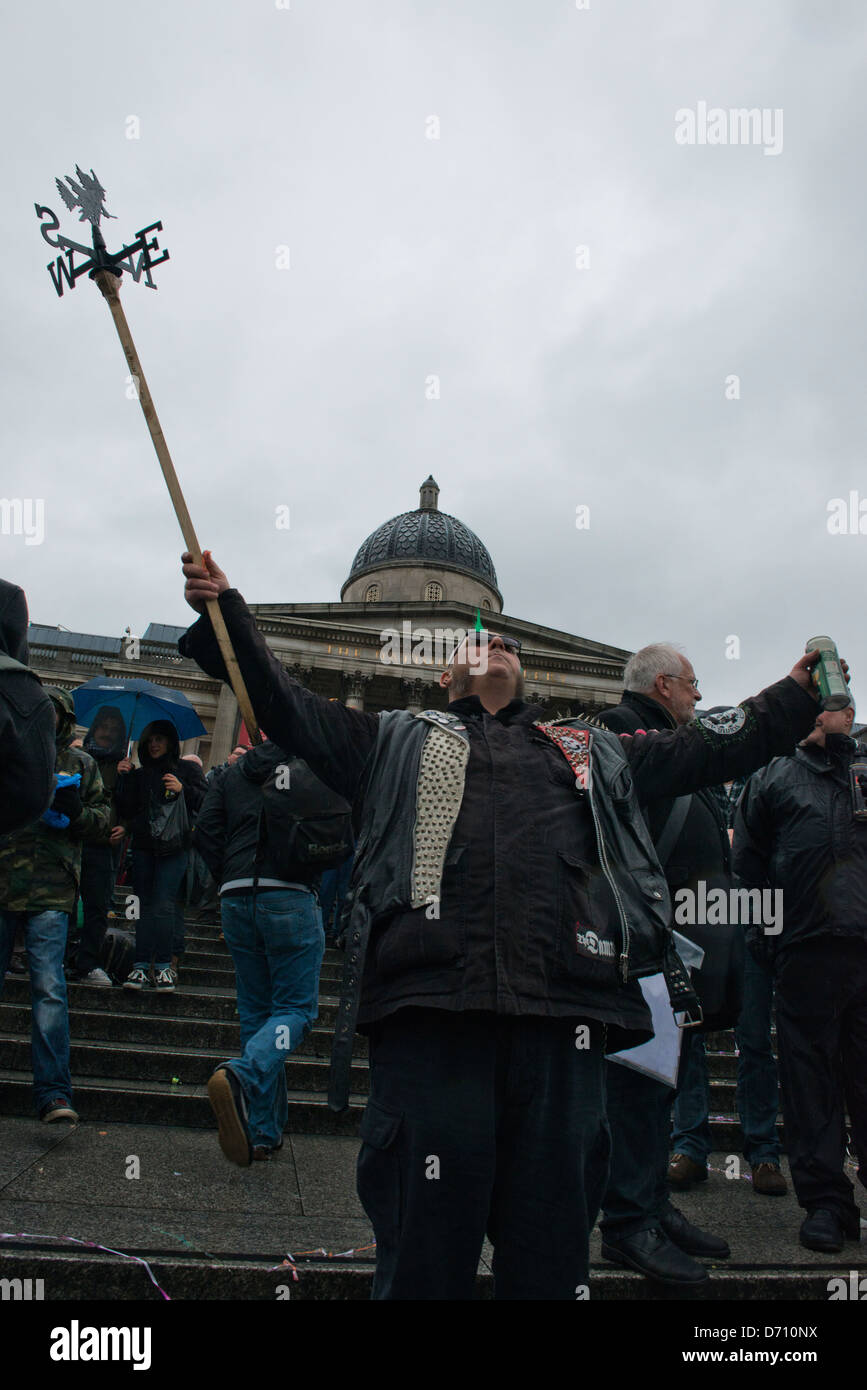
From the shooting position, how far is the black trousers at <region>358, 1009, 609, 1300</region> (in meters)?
2.15

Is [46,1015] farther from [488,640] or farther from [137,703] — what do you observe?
[137,703]

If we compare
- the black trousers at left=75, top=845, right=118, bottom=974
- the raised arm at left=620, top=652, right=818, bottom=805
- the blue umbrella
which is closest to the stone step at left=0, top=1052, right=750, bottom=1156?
the black trousers at left=75, top=845, right=118, bottom=974

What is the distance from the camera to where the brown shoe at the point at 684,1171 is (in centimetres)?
465

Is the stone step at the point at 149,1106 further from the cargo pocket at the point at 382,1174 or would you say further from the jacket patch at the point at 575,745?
the jacket patch at the point at 575,745

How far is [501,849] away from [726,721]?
38.1 inches

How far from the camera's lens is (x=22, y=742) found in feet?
7.73

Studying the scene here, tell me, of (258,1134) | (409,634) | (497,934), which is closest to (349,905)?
(497,934)

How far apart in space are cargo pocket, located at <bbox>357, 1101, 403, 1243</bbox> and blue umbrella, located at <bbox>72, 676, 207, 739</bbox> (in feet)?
24.2

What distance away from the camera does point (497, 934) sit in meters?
2.32

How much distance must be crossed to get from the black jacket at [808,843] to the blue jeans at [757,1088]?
1.71 feet

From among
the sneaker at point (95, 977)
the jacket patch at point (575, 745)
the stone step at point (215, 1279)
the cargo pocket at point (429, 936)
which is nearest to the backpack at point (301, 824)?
the stone step at point (215, 1279)

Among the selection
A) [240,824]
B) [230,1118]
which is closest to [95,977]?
[240,824]
